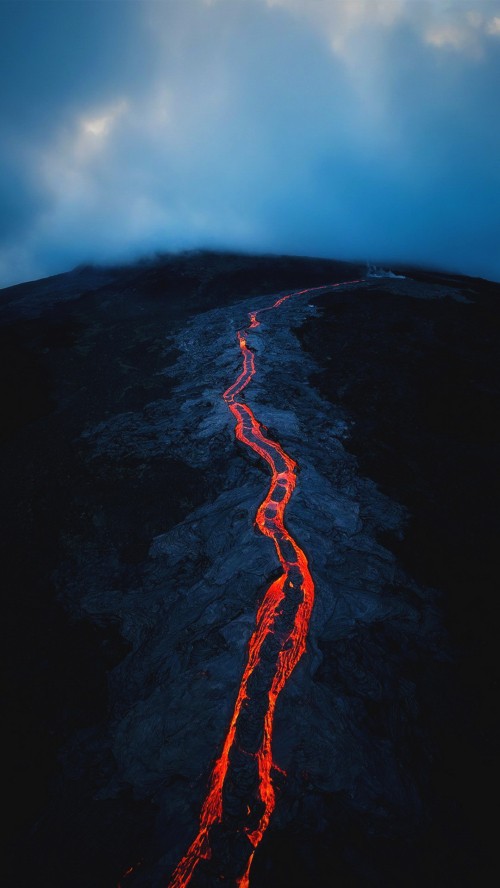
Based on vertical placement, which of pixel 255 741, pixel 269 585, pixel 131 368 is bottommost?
pixel 255 741

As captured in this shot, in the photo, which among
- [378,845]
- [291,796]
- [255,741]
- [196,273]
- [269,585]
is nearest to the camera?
[378,845]

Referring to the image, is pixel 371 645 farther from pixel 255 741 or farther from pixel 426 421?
pixel 426 421

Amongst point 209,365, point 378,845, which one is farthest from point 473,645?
point 209,365

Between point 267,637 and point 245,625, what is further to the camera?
point 245,625

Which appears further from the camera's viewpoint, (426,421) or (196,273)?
(196,273)
